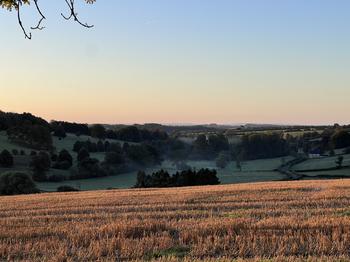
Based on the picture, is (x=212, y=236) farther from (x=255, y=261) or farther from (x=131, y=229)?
(x=255, y=261)

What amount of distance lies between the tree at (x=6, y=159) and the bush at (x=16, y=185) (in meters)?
24.8

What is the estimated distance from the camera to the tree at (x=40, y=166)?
3543 inches

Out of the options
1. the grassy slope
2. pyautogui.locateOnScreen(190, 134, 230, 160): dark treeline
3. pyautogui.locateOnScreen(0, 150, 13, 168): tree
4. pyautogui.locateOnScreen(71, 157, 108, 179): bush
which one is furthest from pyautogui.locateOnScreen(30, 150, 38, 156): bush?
pyautogui.locateOnScreen(190, 134, 230, 160): dark treeline

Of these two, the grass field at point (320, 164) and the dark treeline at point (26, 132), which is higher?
the dark treeline at point (26, 132)

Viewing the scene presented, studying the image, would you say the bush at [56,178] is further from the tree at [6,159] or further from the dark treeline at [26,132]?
the dark treeline at [26,132]

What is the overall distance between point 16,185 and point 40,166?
76.9ft

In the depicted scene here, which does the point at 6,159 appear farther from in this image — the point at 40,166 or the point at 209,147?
the point at 209,147

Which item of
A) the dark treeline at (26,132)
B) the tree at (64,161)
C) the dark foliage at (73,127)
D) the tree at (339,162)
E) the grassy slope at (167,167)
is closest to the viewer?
the grassy slope at (167,167)

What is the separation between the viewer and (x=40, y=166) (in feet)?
300

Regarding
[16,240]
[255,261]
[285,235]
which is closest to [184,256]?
[255,261]

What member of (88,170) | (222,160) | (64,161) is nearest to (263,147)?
(222,160)

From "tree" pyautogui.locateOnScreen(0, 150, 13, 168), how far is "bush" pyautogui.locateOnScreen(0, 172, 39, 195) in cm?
2481

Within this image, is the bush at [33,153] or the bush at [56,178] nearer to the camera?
the bush at [56,178]

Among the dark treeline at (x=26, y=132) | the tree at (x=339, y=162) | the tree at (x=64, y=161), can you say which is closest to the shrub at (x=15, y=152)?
the dark treeline at (x=26, y=132)
